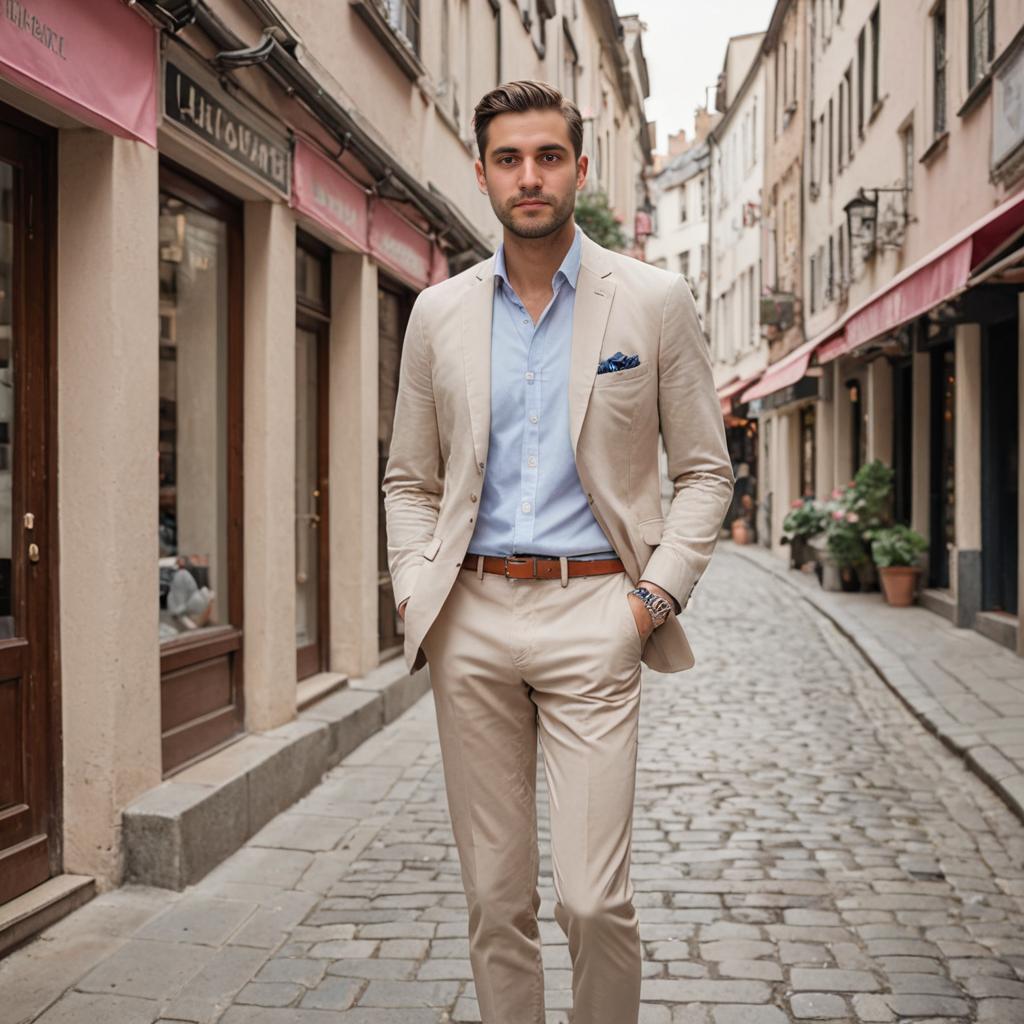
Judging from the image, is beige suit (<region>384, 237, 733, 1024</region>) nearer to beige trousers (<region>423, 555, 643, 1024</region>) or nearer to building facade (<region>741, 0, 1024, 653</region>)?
beige trousers (<region>423, 555, 643, 1024</region>)

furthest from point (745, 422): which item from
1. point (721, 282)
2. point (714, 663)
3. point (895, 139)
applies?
point (714, 663)

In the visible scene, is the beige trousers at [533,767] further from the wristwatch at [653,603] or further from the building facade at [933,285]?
the building facade at [933,285]

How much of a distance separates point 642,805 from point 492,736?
3.67 meters

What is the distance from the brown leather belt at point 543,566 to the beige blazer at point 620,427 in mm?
48

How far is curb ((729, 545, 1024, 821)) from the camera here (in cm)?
665

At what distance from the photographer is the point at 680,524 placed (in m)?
2.92

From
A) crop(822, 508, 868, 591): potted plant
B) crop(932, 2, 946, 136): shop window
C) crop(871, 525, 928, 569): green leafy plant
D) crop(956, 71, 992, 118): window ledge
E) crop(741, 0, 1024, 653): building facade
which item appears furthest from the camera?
crop(822, 508, 868, 591): potted plant

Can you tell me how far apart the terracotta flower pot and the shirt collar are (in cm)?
1298

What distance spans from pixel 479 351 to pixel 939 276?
7.94 meters

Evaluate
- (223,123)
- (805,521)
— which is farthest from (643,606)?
(805,521)

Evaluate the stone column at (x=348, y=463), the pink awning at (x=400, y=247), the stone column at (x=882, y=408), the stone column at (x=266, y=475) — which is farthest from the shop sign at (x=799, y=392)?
the stone column at (x=266, y=475)

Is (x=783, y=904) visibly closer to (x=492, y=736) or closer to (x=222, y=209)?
(x=492, y=736)

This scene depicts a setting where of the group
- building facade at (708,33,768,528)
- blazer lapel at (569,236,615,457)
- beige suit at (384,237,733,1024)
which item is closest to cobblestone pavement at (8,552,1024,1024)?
beige suit at (384,237,733,1024)

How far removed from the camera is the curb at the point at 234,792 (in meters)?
5.05
